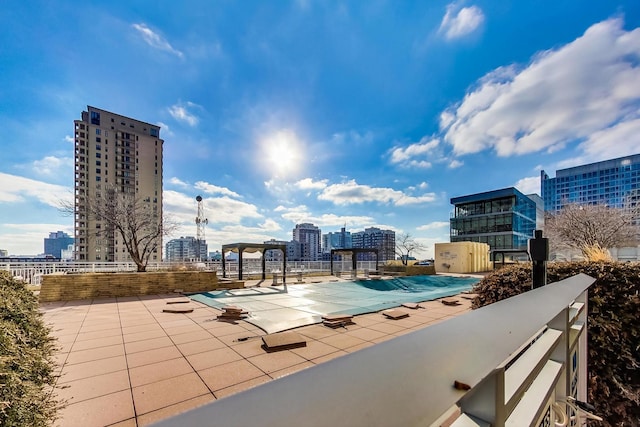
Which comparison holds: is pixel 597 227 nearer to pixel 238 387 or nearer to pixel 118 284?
pixel 238 387

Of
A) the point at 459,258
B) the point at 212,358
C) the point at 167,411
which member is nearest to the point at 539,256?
Result: the point at 167,411

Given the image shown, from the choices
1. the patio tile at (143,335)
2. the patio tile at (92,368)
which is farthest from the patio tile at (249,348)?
the patio tile at (143,335)

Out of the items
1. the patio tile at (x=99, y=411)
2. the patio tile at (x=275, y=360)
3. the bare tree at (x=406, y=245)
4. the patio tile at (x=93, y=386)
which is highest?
the patio tile at (x=99, y=411)

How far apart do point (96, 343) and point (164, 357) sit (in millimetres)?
1459

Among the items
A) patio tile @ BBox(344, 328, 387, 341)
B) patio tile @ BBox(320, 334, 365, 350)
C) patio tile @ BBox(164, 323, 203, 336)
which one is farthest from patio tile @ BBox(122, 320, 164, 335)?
patio tile @ BBox(344, 328, 387, 341)

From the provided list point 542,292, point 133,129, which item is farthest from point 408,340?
point 133,129

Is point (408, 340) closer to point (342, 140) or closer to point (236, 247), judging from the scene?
point (236, 247)

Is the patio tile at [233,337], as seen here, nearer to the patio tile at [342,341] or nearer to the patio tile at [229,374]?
the patio tile at [229,374]

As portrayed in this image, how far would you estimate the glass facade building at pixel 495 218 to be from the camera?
3000 cm

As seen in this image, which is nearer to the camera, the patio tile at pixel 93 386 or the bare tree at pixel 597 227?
the patio tile at pixel 93 386

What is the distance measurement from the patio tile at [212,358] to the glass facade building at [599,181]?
56921mm

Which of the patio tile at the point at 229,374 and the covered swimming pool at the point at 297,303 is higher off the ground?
the patio tile at the point at 229,374

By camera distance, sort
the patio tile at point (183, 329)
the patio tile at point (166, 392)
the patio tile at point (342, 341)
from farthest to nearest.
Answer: the patio tile at point (183, 329), the patio tile at point (342, 341), the patio tile at point (166, 392)

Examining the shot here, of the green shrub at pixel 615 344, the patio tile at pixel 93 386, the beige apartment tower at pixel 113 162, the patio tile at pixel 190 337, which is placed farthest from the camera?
the beige apartment tower at pixel 113 162
